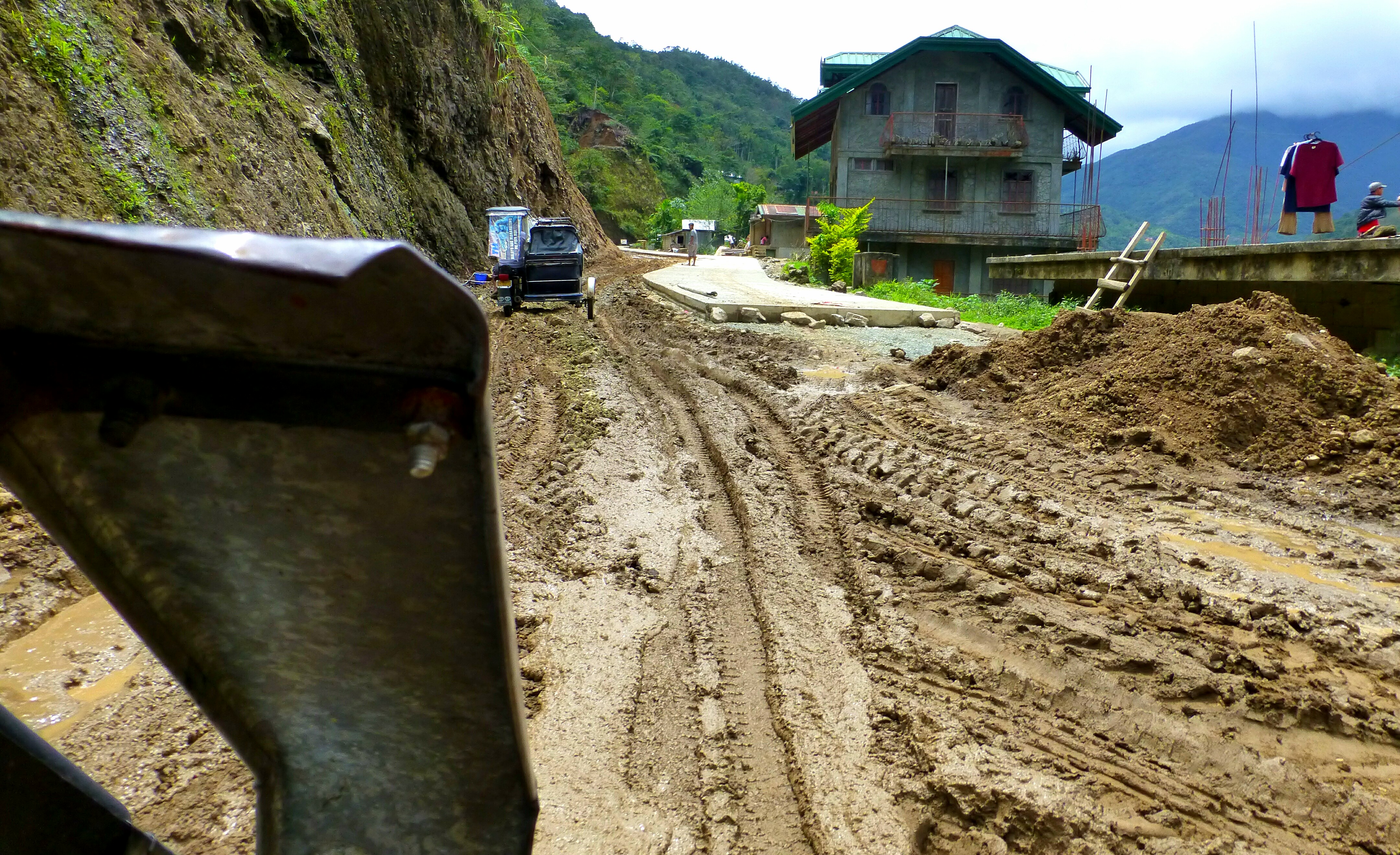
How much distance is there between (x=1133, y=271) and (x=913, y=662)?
32.2 ft

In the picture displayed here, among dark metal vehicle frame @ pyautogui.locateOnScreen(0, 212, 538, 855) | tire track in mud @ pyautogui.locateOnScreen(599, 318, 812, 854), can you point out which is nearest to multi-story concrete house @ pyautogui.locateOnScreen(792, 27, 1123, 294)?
tire track in mud @ pyautogui.locateOnScreen(599, 318, 812, 854)

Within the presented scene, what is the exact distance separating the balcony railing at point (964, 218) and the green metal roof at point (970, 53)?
3168 millimetres

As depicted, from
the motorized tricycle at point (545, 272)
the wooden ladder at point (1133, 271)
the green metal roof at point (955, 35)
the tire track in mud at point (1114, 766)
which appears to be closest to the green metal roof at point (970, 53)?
the green metal roof at point (955, 35)

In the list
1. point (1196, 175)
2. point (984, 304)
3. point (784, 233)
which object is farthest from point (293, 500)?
point (1196, 175)

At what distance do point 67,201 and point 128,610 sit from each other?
6467mm

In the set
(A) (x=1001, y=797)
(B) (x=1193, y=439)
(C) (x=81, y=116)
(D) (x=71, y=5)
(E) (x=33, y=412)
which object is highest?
(D) (x=71, y=5)

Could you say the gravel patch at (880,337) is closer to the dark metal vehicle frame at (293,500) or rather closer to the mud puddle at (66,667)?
the mud puddle at (66,667)

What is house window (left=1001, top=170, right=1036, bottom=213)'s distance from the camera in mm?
30906

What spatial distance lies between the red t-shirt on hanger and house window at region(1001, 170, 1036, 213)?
20.3 m

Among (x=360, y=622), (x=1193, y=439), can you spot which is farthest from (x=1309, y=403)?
(x=360, y=622)

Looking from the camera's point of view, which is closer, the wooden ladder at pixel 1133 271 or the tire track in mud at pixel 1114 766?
the tire track in mud at pixel 1114 766

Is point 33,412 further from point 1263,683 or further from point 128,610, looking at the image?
point 1263,683

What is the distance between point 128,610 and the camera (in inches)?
55.2

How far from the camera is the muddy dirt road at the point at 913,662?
2.50 metres
